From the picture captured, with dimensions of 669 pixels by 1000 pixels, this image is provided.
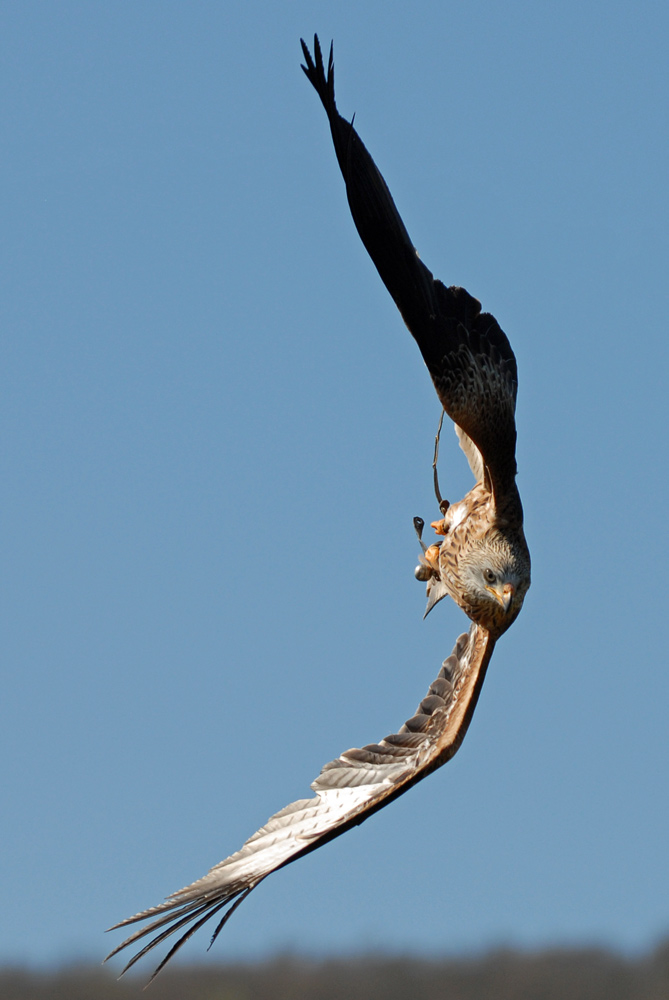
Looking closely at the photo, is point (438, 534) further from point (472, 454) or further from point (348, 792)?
point (348, 792)

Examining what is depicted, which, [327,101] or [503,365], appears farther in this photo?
[503,365]


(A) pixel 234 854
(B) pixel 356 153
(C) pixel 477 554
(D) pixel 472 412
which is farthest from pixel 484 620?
(B) pixel 356 153

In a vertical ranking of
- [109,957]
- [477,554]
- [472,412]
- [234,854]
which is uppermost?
[472,412]

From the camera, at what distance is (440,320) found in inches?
385

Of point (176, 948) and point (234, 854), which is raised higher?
point (234, 854)

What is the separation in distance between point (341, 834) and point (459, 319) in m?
3.28

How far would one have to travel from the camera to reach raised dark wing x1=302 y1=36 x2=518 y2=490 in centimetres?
927

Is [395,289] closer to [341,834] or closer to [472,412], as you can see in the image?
[472,412]

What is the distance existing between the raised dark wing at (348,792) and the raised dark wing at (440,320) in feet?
5.48

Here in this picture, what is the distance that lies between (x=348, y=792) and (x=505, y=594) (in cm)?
193

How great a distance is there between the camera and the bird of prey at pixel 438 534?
9.38 meters

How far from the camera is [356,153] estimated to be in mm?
9266

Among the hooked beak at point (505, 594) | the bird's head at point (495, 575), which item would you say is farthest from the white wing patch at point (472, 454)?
the hooked beak at point (505, 594)

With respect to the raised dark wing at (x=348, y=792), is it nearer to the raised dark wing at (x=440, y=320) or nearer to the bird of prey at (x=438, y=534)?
the bird of prey at (x=438, y=534)
